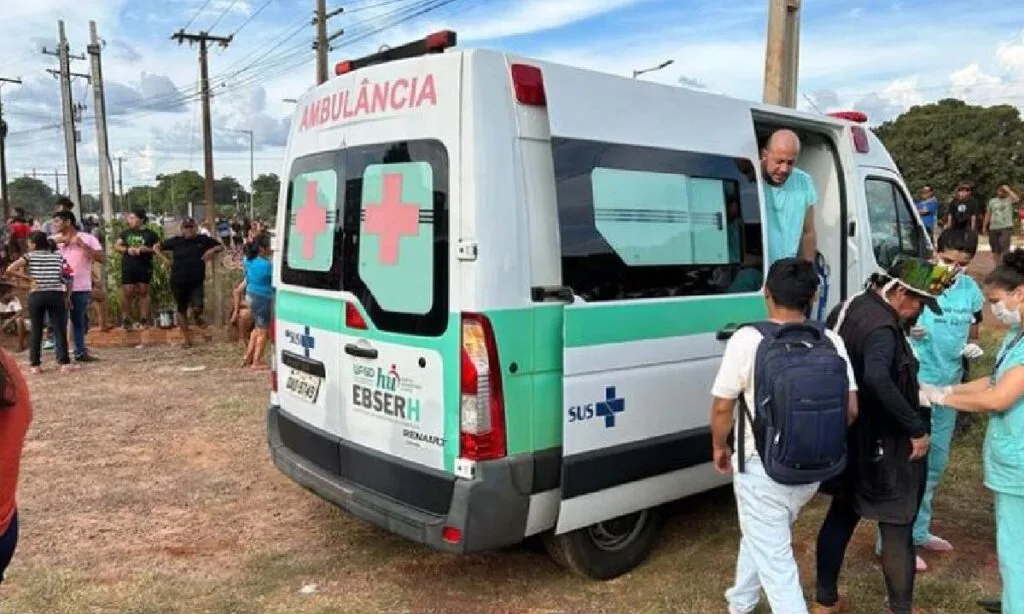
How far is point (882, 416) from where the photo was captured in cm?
312

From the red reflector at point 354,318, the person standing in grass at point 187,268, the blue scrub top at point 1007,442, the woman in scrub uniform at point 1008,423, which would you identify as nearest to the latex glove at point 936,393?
the woman in scrub uniform at point 1008,423

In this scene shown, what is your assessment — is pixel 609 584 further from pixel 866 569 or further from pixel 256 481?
pixel 256 481

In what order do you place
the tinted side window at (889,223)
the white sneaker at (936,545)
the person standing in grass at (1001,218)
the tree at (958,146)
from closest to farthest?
the white sneaker at (936,545) < the tinted side window at (889,223) < the person standing in grass at (1001,218) < the tree at (958,146)

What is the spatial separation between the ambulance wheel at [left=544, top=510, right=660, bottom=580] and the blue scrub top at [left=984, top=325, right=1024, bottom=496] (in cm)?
159

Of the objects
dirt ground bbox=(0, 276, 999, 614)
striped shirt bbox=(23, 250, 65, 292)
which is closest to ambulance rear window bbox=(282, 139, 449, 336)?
dirt ground bbox=(0, 276, 999, 614)

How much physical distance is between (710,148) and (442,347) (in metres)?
1.74

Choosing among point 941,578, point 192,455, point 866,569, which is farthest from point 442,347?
point 192,455

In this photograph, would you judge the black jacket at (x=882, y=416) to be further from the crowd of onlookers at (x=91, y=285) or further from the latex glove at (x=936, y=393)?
the crowd of onlookers at (x=91, y=285)

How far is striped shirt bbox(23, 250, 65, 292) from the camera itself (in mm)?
8531

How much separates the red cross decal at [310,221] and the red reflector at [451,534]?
5.26 feet

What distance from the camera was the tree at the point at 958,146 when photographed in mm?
42750

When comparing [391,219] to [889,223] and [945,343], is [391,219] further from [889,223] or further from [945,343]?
[889,223]

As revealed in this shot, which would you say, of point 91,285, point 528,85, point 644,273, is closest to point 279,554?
point 644,273

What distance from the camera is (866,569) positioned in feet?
13.1
